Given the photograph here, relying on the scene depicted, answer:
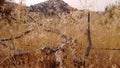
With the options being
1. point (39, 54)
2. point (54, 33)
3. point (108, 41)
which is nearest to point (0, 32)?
point (54, 33)

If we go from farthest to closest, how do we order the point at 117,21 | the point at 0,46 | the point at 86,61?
the point at 117,21 → the point at 0,46 → the point at 86,61

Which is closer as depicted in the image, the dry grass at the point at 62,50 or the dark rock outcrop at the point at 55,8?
the dry grass at the point at 62,50

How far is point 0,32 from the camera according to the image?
366 centimetres

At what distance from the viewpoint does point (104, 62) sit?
2441 mm

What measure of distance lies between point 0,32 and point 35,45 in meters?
0.86

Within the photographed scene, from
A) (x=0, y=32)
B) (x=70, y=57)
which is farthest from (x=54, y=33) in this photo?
(x=70, y=57)

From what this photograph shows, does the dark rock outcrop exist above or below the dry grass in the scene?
above

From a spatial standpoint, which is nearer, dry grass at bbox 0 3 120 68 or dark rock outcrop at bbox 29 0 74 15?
dry grass at bbox 0 3 120 68

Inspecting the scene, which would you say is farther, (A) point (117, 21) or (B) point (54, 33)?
(A) point (117, 21)

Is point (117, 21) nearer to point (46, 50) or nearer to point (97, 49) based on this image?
point (97, 49)

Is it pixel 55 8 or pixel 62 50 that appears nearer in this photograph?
pixel 62 50

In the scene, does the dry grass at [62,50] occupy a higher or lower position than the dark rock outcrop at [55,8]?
lower

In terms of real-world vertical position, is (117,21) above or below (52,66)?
above

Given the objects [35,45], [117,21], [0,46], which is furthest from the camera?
[117,21]
